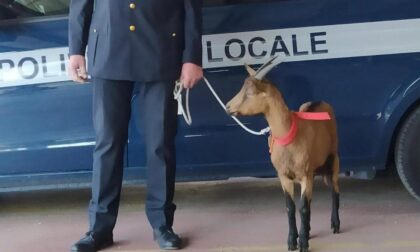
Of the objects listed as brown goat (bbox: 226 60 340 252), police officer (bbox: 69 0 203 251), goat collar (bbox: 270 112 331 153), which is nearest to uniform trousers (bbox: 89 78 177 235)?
police officer (bbox: 69 0 203 251)

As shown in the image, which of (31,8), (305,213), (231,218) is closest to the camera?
(305,213)

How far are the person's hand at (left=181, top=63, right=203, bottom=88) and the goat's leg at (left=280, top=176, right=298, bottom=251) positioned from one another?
580mm

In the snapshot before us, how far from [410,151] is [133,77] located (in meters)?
1.50

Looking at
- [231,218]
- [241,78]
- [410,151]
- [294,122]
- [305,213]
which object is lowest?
[231,218]

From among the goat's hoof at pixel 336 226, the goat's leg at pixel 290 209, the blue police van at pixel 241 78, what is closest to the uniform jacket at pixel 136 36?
the blue police van at pixel 241 78

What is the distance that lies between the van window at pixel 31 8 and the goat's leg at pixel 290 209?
139cm

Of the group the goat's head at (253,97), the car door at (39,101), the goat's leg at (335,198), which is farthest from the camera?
the car door at (39,101)

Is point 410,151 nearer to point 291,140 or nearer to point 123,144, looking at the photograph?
point 291,140

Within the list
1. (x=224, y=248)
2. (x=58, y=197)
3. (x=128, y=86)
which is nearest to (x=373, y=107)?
(x=224, y=248)

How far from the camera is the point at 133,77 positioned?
2.93m

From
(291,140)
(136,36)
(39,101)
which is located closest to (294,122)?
(291,140)

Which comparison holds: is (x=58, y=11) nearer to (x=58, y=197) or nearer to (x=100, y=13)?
(x=100, y=13)

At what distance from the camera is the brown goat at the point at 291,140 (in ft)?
9.45

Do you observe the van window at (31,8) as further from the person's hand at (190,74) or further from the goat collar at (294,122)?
the goat collar at (294,122)
